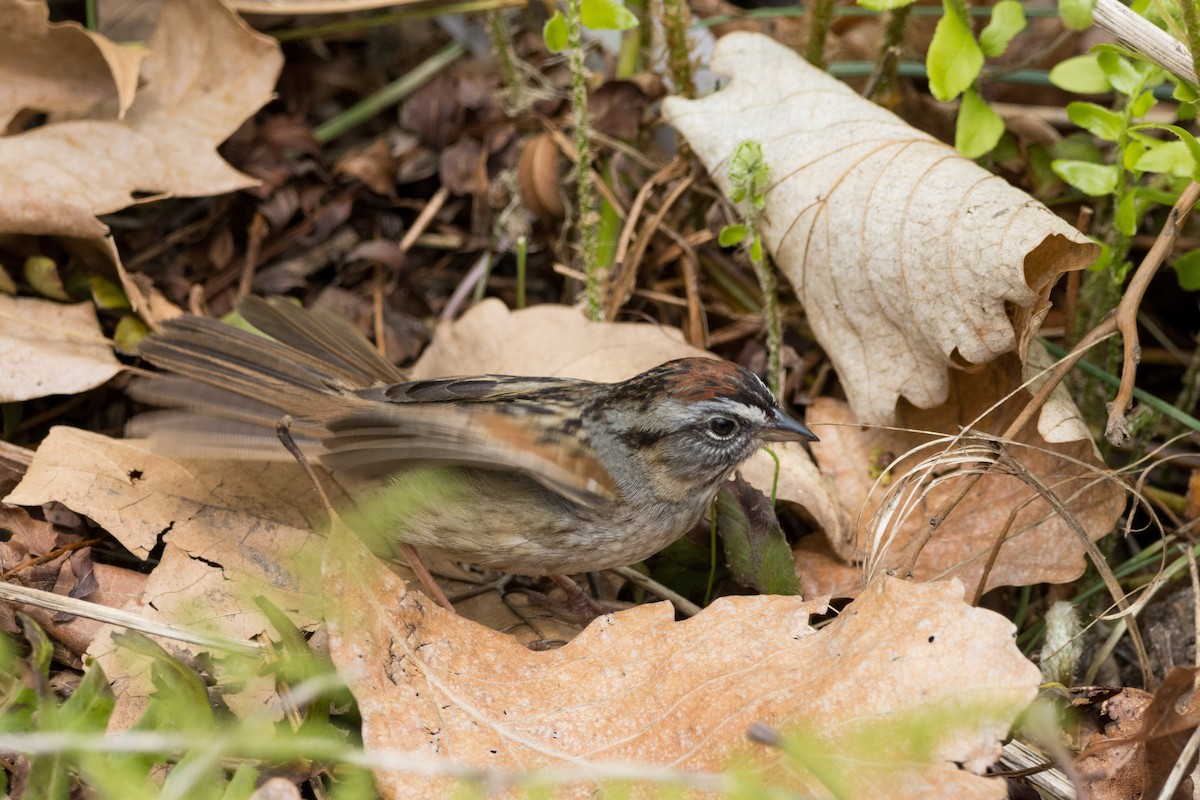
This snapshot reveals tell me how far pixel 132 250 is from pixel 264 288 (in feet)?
1.70

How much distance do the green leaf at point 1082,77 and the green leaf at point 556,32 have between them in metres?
1.51

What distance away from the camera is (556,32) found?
3.80 metres

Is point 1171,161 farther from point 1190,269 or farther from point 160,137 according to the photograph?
point 160,137

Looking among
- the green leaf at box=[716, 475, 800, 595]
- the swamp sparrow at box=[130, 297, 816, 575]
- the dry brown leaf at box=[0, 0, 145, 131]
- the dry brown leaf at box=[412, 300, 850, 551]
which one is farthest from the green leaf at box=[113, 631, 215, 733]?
the dry brown leaf at box=[0, 0, 145, 131]

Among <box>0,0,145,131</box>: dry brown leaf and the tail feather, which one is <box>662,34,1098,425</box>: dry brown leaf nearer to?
the tail feather

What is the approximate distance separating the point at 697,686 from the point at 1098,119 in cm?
205

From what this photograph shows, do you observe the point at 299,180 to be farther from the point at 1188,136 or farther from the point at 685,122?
the point at 1188,136

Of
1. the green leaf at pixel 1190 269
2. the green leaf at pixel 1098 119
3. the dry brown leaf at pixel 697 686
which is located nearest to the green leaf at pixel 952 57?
the green leaf at pixel 1098 119

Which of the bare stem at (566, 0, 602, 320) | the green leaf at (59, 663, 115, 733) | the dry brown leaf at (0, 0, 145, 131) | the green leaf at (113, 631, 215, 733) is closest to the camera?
the green leaf at (59, 663, 115, 733)

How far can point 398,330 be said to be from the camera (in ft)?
15.7

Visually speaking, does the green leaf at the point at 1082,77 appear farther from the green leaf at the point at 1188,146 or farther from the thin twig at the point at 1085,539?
the thin twig at the point at 1085,539

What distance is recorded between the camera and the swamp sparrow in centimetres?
334

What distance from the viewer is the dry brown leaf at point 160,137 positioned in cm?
417

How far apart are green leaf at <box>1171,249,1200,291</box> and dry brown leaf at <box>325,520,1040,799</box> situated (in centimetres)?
150
